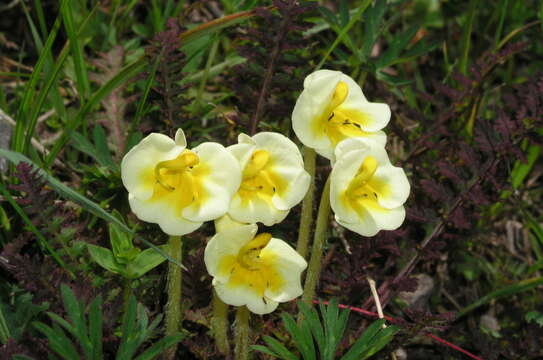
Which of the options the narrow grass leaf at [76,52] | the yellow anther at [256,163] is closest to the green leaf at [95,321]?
the yellow anther at [256,163]

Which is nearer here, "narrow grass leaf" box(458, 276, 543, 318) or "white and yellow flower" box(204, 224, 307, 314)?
"white and yellow flower" box(204, 224, 307, 314)

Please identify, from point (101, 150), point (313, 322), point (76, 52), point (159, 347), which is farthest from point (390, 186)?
point (76, 52)

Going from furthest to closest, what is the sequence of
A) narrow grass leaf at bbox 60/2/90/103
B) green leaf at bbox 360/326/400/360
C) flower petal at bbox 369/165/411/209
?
narrow grass leaf at bbox 60/2/90/103, flower petal at bbox 369/165/411/209, green leaf at bbox 360/326/400/360

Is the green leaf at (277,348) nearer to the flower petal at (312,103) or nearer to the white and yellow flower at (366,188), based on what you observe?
the white and yellow flower at (366,188)

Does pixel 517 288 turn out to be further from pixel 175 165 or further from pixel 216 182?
pixel 175 165

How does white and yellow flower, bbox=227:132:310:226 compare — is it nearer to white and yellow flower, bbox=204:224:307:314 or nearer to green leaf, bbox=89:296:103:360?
white and yellow flower, bbox=204:224:307:314

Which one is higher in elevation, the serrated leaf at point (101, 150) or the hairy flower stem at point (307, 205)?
the hairy flower stem at point (307, 205)

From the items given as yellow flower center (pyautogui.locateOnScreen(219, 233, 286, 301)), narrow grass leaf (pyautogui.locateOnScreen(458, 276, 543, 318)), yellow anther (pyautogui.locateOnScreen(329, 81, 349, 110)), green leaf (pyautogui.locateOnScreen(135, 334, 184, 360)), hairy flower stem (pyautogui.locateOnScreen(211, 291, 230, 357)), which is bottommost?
narrow grass leaf (pyautogui.locateOnScreen(458, 276, 543, 318))

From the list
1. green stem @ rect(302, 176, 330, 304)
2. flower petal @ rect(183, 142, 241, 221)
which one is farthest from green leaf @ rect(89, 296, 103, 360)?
green stem @ rect(302, 176, 330, 304)
